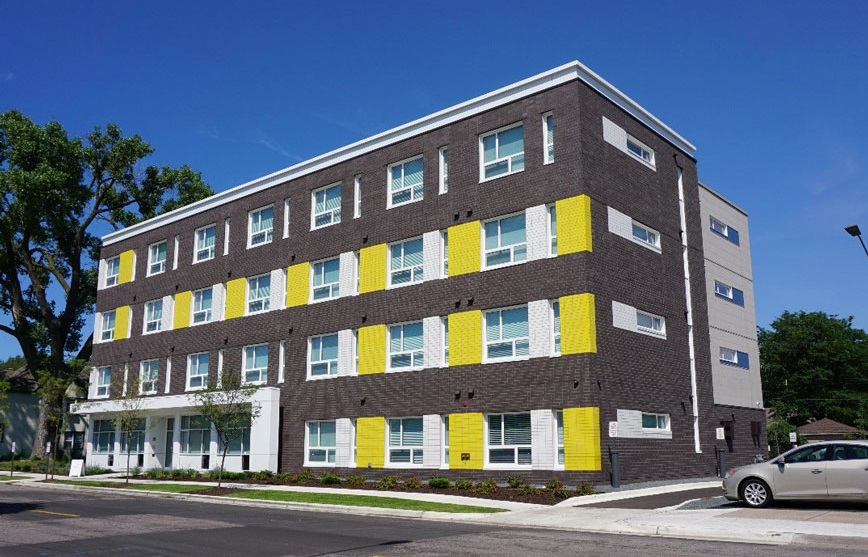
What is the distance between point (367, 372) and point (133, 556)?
19.6m

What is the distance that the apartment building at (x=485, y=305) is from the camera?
27406 mm

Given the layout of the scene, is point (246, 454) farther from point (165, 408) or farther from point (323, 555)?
point (323, 555)

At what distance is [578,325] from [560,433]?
3.60 meters

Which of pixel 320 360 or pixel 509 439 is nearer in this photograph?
pixel 509 439

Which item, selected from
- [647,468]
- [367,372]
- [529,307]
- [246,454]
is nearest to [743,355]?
[647,468]

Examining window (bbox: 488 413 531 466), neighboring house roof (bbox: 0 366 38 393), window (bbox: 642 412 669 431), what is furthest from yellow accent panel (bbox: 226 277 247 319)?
neighboring house roof (bbox: 0 366 38 393)

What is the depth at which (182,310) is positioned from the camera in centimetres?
4222

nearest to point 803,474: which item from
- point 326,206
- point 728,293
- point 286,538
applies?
point 286,538

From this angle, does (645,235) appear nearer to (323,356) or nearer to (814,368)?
(323,356)

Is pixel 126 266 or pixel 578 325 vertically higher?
pixel 126 266

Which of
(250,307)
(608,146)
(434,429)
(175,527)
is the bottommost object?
(175,527)

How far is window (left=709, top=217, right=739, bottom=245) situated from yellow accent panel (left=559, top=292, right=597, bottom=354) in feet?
43.7

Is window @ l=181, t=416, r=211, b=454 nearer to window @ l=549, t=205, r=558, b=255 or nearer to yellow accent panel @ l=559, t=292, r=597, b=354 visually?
yellow accent panel @ l=559, t=292, r=597, b=354

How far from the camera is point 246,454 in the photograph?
35.9 m
